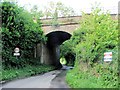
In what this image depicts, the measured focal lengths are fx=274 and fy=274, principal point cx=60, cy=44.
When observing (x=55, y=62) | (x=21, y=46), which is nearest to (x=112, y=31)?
(x=21, y=46)

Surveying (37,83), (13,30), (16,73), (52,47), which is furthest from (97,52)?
(52,47)

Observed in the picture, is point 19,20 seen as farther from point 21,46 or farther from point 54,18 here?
point 54,18

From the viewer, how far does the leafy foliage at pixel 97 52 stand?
14031 mm

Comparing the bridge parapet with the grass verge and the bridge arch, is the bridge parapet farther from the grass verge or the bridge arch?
the grass verge

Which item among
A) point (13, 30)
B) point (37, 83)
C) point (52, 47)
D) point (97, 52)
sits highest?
point (13, 30)

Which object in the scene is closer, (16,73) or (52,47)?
(16,73)

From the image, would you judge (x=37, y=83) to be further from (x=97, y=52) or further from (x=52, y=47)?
(x=52, y=47)

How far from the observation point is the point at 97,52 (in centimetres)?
1814

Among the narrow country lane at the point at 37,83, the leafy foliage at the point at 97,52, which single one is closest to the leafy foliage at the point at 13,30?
the narrow country lane at the point at 37,83

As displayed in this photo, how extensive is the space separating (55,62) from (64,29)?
42.0 feet

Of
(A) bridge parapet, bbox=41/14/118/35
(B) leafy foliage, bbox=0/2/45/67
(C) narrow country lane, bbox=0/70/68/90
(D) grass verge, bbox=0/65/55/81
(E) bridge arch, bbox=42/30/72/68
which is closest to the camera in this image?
(C) narrow country lane, bbox=0/70/68/90

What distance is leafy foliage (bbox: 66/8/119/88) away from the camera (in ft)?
46.0

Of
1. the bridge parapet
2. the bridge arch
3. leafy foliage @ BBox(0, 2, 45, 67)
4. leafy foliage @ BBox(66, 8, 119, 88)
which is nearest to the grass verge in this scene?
leafy foliage @ BBox(0, 2, 45, 67)

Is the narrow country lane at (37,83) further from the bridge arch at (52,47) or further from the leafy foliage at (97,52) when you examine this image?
the bridge arch at (52,47)
